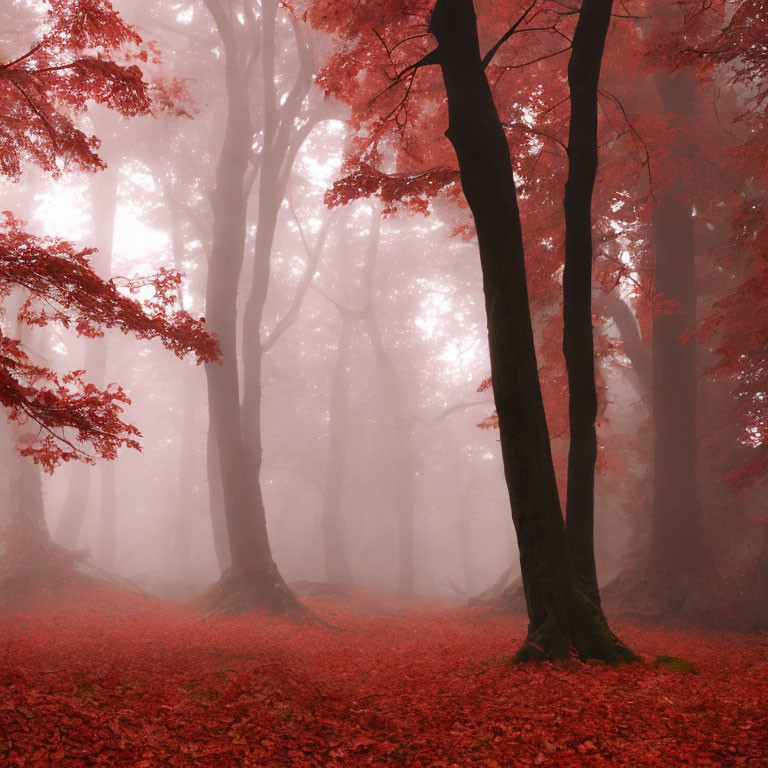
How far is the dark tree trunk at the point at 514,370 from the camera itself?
225 inches

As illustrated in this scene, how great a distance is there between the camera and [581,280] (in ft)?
21.4

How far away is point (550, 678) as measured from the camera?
16.2 feet

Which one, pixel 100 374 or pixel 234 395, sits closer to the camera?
pixel 234 395

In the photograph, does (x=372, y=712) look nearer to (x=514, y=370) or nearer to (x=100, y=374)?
(x=514, y=370)

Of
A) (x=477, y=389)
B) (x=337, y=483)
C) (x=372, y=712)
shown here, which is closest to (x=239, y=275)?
(x=477, y=389)

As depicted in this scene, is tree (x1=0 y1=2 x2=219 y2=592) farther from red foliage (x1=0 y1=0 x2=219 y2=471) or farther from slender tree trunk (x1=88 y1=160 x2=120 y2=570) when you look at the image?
slender tree trunk (x1=88 y1=160 x2=120 y2=570)

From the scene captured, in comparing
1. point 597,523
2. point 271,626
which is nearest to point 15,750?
point 271,626

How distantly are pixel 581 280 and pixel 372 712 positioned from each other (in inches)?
187

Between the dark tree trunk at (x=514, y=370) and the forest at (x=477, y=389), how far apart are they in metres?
0.03

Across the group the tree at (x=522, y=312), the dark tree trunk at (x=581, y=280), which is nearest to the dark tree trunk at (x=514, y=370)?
the tree at (x=522, y=312)

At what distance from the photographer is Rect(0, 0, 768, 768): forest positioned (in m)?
4.21

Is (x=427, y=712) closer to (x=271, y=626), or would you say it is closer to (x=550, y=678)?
(x=550, y=678)

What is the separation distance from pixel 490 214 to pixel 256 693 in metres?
4.93

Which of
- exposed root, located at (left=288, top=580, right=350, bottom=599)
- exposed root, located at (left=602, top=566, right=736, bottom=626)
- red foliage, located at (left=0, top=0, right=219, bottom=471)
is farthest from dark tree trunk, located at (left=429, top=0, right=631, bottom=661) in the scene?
exposed root, located at (left=288, top=580, right=350, bottom=599)
